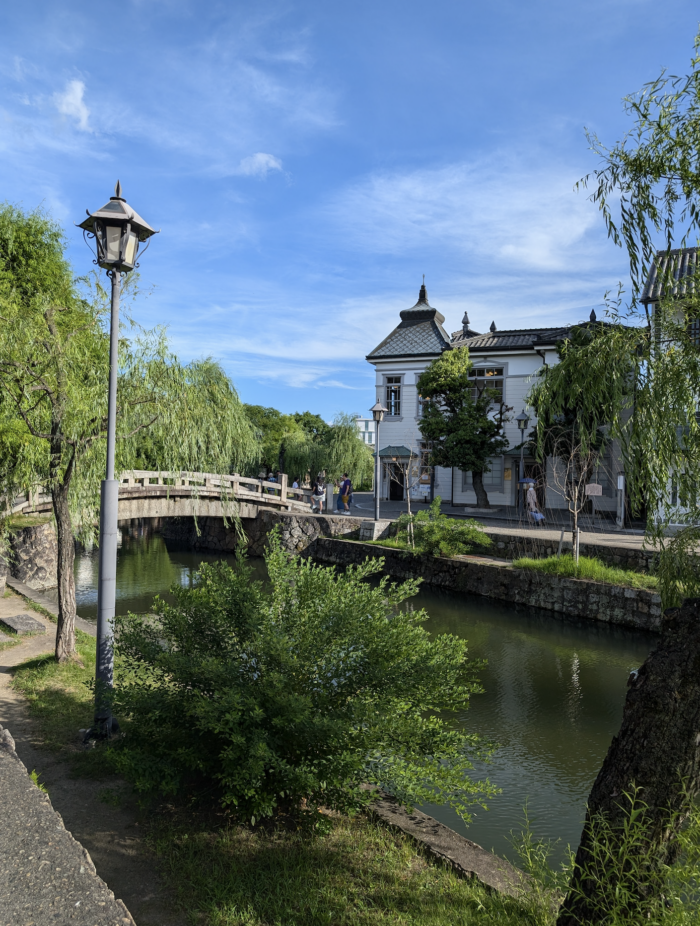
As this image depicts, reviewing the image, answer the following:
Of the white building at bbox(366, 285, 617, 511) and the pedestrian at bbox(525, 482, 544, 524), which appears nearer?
the pedestrian at bbox(525, 482, 544, 524)

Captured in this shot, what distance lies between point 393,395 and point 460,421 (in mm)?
6570

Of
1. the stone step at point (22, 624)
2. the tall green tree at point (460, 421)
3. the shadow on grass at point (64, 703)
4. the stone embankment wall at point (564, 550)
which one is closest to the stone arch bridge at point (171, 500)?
the stone step at point (22, 624)

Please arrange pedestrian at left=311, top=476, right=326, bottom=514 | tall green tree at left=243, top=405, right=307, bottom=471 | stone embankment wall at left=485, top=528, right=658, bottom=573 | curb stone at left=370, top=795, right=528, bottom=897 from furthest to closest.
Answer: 1. tall green tree at left=243, top=405, right=307, bottom=471
2. pedestrian at left=311, top=476, right=326, bottom=514
3. stone embankment wall at left=485, top=528, right=658, bottom=573
4. curb stone at left=370, top=795, right=528, bottom=897

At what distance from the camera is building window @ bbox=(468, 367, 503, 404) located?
29280mm

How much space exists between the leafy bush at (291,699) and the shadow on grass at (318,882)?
26 cm

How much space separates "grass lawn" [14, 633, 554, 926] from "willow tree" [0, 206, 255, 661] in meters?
4.53

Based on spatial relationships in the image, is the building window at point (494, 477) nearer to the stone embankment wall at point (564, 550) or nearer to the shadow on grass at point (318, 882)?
the stone embankment wall at point (564, 550)

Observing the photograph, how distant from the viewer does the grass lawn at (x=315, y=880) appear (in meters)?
3.39

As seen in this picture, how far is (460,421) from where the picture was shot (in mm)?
26438

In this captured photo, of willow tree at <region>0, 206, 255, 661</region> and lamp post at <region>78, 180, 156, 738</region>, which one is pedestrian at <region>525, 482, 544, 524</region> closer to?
willow tree at <region>0, 206, 255, 661</region>

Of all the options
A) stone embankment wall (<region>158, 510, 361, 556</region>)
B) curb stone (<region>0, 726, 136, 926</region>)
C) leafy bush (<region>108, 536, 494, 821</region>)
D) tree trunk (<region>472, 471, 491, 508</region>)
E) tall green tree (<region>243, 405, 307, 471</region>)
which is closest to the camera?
curb stone (<region>0, 726, 136, 926</region>)

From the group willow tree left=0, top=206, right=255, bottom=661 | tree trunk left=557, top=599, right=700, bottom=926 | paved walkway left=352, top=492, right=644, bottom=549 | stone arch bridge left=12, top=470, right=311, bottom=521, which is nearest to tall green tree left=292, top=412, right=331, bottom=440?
paved walkway left=352, top=492, right=644, bottom=549

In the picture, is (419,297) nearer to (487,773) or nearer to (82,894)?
(487,773)

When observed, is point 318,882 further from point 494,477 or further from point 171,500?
point 494,477
